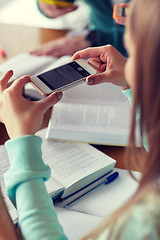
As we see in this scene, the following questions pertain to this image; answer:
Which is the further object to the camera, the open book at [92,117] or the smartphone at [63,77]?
the open book at [92,117]

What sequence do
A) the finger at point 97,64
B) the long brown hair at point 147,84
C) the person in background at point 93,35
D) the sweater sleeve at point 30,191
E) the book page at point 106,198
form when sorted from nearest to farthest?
the long brown hair at point 147,84, the sweater sleeve at point 30,191, the book page at point 106,198, the finger at point 97,64, the person in background at point 93,35

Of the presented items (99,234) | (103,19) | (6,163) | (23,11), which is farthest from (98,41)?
(99,234)

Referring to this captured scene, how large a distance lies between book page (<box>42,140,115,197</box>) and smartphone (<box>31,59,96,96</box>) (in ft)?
0.60

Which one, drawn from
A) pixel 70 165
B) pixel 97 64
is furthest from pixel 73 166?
pixel 97 64

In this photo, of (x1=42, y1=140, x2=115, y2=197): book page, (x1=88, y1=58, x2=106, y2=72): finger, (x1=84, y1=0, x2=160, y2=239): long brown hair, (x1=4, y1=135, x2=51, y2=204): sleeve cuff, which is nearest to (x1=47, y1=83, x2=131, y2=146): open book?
(x1=42, y1=140, x2=115, y2=197): book page

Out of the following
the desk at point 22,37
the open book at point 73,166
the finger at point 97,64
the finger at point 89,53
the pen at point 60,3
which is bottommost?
the open book at point 73,166

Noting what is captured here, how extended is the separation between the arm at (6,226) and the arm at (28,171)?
0.02 m

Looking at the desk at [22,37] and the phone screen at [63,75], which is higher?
the phone screen at [63,75]

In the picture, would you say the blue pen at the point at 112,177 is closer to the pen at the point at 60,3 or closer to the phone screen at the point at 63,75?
the phone screen at the point at 63,75

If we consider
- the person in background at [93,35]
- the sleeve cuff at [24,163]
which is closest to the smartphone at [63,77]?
the sleeve cuff at [24,163]

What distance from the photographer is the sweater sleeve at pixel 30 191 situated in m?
0.50

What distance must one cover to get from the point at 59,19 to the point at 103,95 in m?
0.71

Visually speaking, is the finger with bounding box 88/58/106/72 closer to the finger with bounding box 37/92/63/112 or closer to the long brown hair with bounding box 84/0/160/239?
the finger with bounding box 37/92/63/112

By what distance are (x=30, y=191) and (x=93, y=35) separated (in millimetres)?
873
